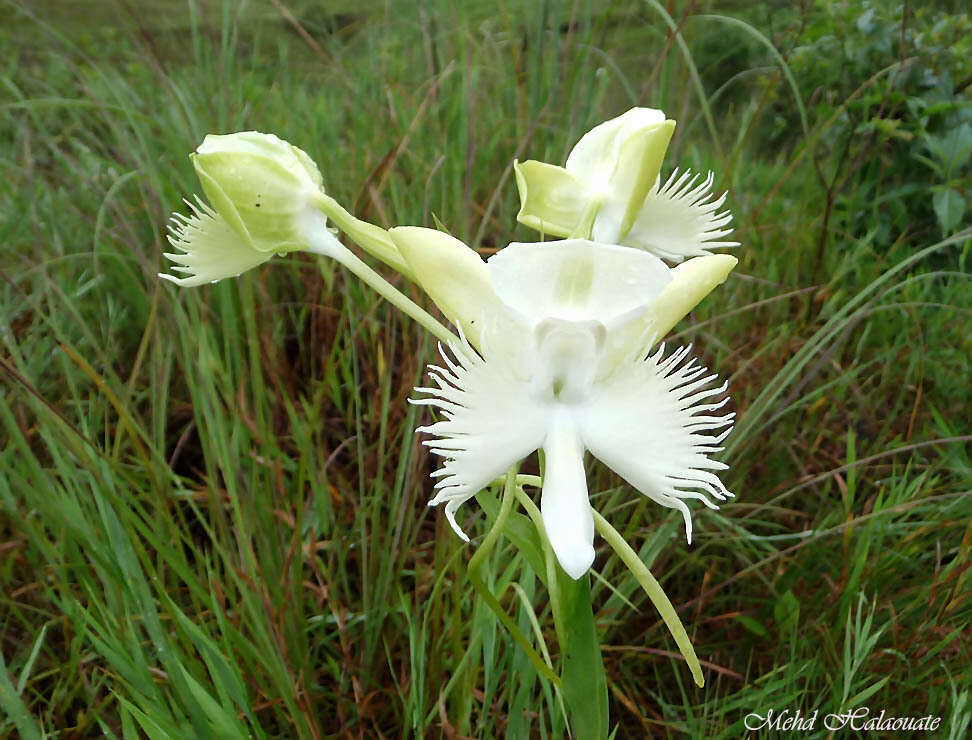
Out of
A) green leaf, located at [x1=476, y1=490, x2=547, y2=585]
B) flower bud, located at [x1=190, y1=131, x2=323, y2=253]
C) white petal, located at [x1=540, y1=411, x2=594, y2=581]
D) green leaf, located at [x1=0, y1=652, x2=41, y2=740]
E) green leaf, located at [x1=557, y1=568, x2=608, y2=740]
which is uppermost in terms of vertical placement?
flower bud, located at [x1=190, y1=131, x2=323, y2=253]

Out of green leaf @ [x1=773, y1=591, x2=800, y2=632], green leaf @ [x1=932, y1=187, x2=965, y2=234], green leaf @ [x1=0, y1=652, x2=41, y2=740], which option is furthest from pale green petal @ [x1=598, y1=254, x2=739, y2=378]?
green leaf @ [x1=932, y1=187, x2=965, y2=234]

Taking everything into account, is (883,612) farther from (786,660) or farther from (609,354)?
(609,354)

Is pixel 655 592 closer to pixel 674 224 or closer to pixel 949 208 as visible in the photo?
pixel 674 224

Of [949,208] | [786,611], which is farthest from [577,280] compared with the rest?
[949,208]

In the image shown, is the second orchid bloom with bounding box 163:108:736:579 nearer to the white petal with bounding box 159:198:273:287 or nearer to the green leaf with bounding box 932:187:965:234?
the white petal with bounding box 159:198:273:287

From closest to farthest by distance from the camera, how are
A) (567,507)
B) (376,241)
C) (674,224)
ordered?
(567,507) < (376,241) < (674,224)

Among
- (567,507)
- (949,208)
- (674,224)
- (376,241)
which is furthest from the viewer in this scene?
(949,208)
